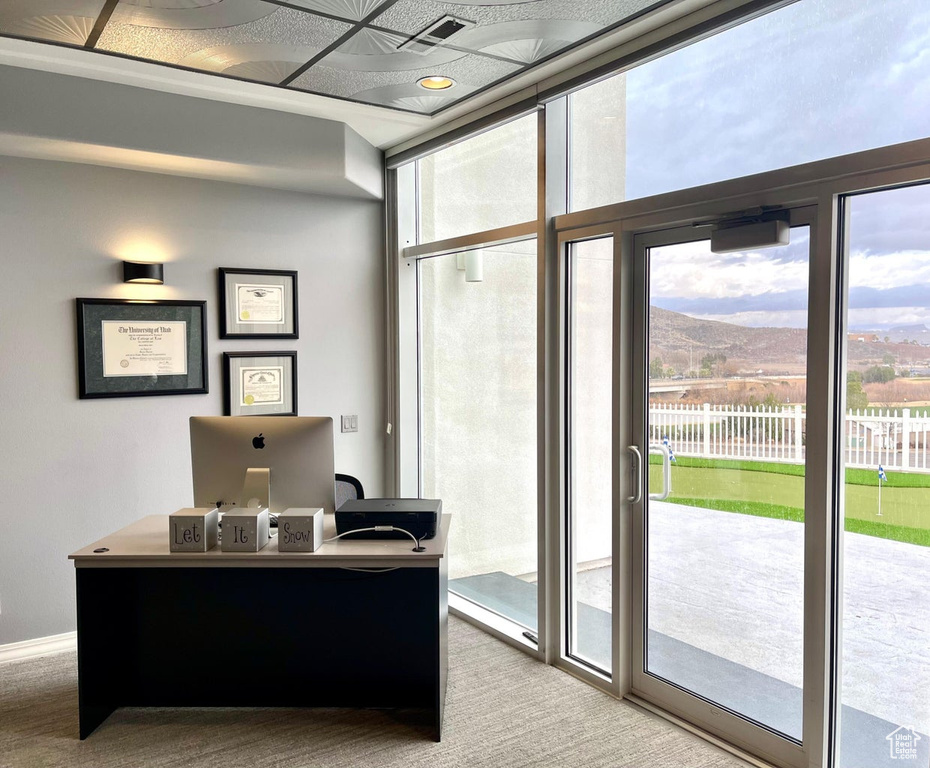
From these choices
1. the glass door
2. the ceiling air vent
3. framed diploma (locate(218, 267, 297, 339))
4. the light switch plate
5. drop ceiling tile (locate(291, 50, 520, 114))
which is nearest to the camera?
the glass door

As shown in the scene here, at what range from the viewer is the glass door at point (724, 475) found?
2664mm

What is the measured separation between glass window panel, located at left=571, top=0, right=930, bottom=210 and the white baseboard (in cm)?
360

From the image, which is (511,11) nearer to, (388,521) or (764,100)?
(764,100)

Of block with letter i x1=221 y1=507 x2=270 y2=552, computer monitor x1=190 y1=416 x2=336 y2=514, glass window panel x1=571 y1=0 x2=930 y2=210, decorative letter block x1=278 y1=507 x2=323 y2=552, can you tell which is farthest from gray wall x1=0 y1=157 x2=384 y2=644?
glass window panel x1=571 y1=0 x2=930 y2=210

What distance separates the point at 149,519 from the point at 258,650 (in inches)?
32.9

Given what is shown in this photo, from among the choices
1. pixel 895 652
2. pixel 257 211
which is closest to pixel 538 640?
pixel 895 652

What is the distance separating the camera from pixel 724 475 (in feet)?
9.57

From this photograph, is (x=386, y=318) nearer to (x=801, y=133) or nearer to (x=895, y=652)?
(x=801, y=133)

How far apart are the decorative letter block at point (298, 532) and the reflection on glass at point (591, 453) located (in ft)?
4.57

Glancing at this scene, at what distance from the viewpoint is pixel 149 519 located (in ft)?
11.3

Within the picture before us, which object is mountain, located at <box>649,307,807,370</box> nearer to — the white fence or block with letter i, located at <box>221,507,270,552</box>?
the white fence

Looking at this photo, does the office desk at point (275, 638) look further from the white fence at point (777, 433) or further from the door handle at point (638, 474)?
the white fence at point (777, 433)

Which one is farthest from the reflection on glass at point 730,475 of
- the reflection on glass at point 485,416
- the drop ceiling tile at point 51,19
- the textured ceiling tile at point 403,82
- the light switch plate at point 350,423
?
the drop ceiling tile at point 51,19

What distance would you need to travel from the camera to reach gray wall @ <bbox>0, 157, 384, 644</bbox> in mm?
3752
